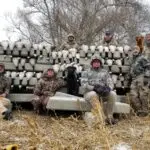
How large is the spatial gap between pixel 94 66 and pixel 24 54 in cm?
206

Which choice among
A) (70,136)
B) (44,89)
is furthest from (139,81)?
(70,136)

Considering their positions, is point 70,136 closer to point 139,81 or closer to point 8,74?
point 139,81

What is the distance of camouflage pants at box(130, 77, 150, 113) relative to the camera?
10.9 meters

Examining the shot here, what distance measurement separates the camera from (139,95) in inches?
434

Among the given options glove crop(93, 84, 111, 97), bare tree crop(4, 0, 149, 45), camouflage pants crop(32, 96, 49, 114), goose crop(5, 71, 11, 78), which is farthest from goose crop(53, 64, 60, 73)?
bare tree crop(4, 0, 149, 45)

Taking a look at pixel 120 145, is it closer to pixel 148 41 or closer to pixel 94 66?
pixel 94 66

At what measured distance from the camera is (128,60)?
1150 centimetres

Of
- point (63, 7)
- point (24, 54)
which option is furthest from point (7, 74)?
point (63, 7)

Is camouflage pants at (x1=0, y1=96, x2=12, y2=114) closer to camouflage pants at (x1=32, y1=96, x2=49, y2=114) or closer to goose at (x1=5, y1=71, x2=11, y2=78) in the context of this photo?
→ camouflage pants at (x1=32, y1=96, x2=49, y2=114)

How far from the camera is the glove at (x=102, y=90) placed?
9.61m

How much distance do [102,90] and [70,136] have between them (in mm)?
3187

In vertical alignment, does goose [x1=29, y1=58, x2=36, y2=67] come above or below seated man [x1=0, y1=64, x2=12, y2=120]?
above

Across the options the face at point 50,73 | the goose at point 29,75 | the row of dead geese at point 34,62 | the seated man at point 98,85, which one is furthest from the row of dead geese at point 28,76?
the seated man at point 98,85

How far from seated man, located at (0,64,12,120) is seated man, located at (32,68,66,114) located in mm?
571
